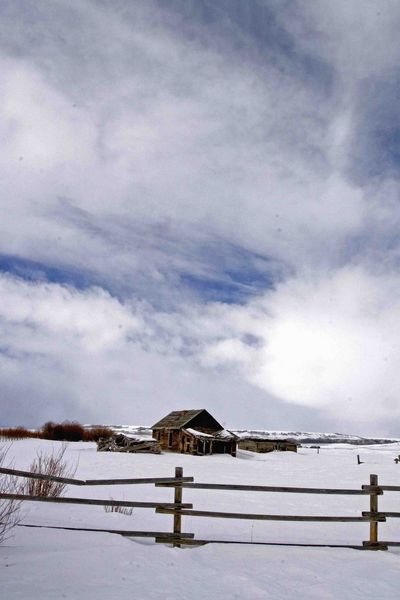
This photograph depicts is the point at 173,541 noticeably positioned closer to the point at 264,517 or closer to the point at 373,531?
the point at 264,517

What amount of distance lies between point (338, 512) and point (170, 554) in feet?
28.9

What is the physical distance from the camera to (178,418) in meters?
47.5

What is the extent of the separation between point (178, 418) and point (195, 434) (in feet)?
15.3

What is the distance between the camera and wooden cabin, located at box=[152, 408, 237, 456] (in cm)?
4338

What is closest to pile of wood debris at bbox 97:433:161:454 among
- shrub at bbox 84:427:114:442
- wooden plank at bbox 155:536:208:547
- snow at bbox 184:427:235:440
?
snow at bbox 184:427:235:440

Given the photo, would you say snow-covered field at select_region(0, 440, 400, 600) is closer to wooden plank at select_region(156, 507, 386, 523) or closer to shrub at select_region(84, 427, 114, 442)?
wooden plank at select_region(156, 507, 386, 523)

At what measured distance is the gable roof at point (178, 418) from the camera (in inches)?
1801

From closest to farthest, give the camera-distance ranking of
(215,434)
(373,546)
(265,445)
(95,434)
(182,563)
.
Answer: (182,563) → (373,546) → (215,434) → (95,434) → (265,445)

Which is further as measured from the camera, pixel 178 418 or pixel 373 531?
pixel 178 418

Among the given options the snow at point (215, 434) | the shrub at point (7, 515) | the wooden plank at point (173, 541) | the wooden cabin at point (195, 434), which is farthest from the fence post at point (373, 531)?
the snow at point (215, 434)

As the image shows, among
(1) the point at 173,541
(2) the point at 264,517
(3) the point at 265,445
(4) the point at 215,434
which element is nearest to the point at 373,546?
(2) the point at 264,517

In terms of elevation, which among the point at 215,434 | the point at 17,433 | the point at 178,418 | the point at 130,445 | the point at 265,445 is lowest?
the point at 265,445

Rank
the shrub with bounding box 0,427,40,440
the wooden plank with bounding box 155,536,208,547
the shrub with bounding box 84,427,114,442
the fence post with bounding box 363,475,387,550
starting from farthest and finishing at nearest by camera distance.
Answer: the shrub with bounding box 84,427,114,442, the shrub with bounding box 0,427,40,440, the fence post with bounding box 363,475,387,550, the wooden plank with bounding box 155,536,208,547

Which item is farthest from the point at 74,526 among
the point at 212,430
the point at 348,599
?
the point at 212,430
